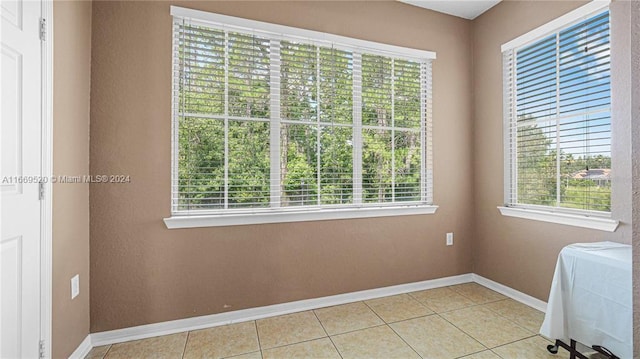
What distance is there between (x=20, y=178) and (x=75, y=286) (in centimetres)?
78

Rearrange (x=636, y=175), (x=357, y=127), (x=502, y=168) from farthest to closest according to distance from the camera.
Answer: (x=502, y=168) → (x=357, y=127) → (x=636, y=175)

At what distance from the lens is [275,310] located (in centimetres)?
227

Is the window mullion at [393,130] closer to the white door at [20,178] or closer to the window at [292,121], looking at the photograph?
the window at [292,121]

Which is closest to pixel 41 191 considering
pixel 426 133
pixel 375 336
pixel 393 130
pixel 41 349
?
pixel 41 349

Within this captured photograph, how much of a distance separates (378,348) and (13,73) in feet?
7.73

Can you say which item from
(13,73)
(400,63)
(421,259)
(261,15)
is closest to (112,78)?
(13,73)

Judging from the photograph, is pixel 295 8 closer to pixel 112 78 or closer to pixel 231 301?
pixel 112 78

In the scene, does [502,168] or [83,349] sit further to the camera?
[502,168]

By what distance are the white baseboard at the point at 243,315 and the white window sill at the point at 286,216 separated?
0.67 m

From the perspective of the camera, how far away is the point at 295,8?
91.4 inches

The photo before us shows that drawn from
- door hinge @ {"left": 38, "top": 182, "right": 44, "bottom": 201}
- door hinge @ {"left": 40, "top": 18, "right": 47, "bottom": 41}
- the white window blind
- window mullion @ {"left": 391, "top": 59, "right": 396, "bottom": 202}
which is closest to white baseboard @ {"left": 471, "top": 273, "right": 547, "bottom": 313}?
the white window blind

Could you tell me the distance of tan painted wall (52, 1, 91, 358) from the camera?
1526mm

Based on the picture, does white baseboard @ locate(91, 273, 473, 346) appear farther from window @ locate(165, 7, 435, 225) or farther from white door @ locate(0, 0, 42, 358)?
window @ locate(165, 7, 435, 225)

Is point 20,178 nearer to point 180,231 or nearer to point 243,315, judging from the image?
point 180,231
